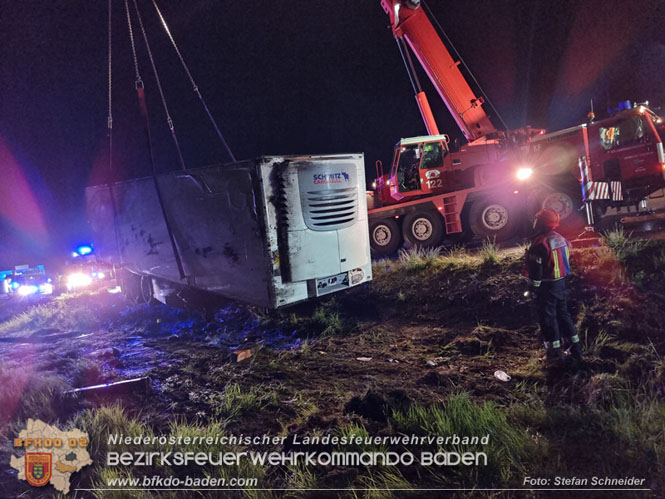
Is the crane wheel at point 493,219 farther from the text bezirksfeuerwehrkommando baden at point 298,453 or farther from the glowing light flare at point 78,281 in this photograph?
the glowing light flare at point 78,281

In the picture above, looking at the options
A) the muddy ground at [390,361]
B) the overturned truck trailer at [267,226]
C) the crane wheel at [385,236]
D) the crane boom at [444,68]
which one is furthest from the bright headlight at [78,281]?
the crane boom at [444,68]

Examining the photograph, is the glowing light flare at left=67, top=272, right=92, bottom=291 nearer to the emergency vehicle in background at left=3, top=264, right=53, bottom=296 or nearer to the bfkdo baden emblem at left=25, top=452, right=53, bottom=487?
the emergency vehicle in background at left=3, top=264, right=53, bottom=296

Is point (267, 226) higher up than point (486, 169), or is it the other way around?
point (486, 169)

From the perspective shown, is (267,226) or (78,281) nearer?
(267,226)

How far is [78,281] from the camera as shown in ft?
50.4

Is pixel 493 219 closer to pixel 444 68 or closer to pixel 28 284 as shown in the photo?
pixel 444 68

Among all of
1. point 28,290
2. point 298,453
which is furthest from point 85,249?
point 298,453

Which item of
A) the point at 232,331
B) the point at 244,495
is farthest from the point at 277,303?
the point at 244,495

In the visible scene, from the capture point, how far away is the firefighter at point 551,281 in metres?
4.34

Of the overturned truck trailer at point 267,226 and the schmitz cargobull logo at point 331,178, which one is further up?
the schmitz cargobull logo at point 331,178

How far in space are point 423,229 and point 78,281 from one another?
1350 centimetres

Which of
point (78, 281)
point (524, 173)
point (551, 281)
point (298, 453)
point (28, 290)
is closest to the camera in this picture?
point (298, 453)

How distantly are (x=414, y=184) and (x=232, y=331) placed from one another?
677 cm

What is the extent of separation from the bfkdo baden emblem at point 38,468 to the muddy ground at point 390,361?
5.6 inches
